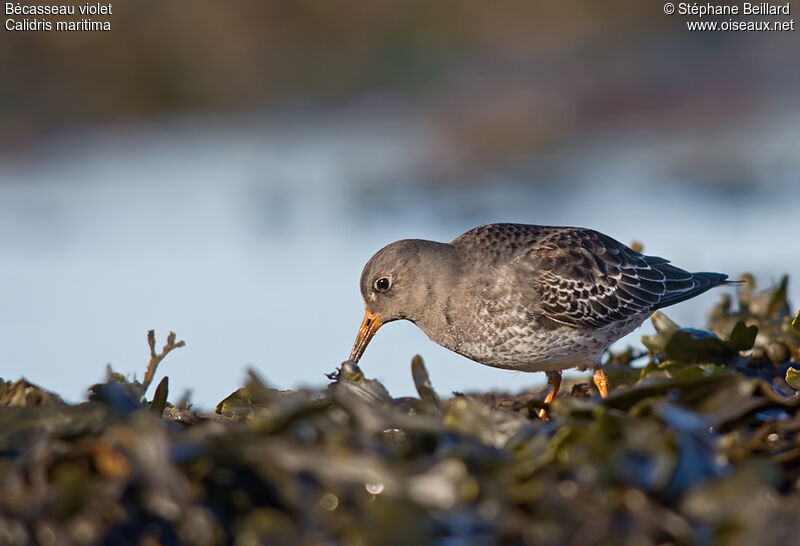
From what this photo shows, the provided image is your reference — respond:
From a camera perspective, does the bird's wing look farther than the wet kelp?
Yes

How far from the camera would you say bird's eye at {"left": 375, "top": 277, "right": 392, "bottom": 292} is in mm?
6000

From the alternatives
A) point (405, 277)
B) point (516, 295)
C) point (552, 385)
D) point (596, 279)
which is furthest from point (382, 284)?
point (596, 279)

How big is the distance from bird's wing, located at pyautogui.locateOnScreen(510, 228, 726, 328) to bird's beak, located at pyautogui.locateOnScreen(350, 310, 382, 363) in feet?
3.12

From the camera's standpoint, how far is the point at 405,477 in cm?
246

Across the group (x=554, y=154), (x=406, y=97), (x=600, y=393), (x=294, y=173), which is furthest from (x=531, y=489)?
(x=406, y=97)

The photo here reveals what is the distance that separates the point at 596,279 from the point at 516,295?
0.65 meters

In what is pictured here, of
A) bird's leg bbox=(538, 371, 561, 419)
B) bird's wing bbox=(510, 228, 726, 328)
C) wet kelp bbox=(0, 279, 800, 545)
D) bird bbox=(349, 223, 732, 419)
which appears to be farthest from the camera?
bird's wing bbox=(510, 228, 726, 328)

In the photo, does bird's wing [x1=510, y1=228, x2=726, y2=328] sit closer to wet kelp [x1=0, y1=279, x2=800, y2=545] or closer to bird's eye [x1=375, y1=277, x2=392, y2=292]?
bird's eye [x1=375, y1=277, x2=392, y2=292]

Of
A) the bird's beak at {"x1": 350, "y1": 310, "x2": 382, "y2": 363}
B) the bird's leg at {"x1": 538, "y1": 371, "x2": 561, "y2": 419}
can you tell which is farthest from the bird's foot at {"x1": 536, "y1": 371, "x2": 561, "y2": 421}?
the bird's beak at {"x1": 350, "y1": 310, "x2": 382, "y2": 363}

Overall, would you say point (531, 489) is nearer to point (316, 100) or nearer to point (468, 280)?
point (468, 280)

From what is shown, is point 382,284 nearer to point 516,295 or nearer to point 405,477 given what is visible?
point 516,295

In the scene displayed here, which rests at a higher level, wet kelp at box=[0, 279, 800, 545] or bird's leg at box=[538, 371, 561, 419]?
wet kelp at box=[0, 279, 800, 545]

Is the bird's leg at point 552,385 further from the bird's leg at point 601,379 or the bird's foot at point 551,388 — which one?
the bird's leg at point 601,379

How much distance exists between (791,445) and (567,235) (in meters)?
3.30
